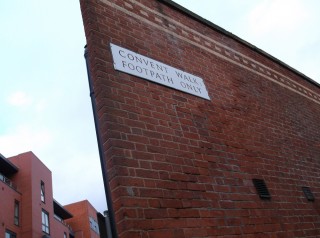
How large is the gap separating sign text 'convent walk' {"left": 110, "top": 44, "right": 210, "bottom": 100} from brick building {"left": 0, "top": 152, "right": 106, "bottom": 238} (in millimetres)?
17448

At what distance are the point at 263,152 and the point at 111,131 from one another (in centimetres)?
214

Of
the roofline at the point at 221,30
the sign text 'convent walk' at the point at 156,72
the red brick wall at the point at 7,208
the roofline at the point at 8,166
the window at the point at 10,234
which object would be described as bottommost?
the sign text 'convent walk' at the point at 156,72

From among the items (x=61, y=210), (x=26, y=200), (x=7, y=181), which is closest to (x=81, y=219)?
(x=61, y=210)

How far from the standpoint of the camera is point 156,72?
3361mm

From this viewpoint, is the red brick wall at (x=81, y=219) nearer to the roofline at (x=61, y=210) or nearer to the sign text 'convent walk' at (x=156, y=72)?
the roofline at (x=61, y=210)

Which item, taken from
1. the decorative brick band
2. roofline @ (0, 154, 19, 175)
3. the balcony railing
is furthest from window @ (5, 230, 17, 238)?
the decorative brick band

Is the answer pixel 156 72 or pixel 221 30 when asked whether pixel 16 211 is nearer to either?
pixel 221 30

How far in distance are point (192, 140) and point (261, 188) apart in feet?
3.18

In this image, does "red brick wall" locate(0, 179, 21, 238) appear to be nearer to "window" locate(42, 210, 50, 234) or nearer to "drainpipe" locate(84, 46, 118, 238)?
"window" locate(42, 210, 50, 234)

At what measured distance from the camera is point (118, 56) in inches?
123

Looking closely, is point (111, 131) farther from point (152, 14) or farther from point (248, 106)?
point (248, 106)

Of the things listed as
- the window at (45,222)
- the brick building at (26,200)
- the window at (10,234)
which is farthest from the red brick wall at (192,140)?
the window at (45,222)

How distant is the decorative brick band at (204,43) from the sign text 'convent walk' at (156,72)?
2.27ft

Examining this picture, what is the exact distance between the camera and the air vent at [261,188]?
11.0 feet
